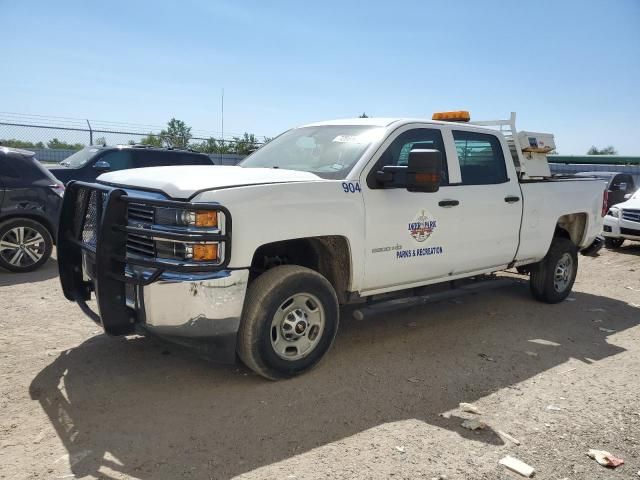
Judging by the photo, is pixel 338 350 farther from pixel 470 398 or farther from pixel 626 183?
pixel 626 183

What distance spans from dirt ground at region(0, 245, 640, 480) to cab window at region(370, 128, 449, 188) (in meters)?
1.54

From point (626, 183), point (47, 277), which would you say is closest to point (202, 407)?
point (47, 277)

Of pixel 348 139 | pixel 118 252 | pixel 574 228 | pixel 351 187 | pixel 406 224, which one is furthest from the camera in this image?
pixel 574 228

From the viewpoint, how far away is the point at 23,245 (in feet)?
24.4

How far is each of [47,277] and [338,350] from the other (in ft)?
14.6

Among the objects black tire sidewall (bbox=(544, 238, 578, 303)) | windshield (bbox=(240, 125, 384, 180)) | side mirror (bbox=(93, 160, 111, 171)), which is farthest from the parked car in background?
side mirror (bbox=(93, 160, 111, 171))

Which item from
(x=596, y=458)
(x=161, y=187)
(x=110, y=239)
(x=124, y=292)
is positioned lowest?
(x=596, y=458)

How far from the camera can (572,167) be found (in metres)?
17.5

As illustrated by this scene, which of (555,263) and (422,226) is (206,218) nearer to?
(422,226)

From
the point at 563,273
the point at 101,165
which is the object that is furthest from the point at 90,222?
the point at 101,165

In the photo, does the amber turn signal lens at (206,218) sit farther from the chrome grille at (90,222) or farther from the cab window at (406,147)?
the cab window at (406,147)

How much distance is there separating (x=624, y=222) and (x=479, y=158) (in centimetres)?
719

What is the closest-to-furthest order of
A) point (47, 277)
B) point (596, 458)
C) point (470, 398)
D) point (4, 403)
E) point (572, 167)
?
1. point (596, 458)
2. point (4, 403)
3. point (470, 398)
4. point (47, 277)
5. point (572, 167)

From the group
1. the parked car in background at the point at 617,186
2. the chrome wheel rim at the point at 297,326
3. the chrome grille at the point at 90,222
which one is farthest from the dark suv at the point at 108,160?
the parked car in background at the point at 617,186
